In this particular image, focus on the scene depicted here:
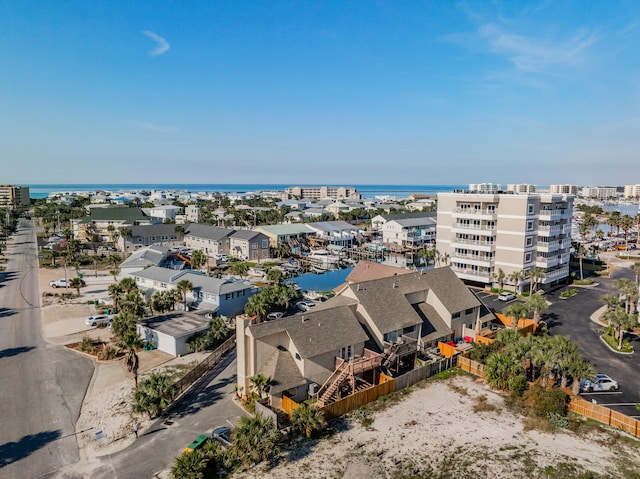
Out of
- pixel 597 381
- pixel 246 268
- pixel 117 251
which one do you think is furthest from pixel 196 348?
pixel 117 251

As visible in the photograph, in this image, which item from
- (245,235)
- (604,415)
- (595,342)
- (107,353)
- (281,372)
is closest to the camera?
(604,415)

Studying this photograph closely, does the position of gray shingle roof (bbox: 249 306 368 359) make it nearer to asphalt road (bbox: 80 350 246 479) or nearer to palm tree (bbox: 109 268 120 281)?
asphalt road (bbox: 80 350 246 479)

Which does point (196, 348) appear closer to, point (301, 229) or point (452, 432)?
point (452, 432)

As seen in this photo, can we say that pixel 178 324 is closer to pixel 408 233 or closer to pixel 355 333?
pixel 355 333

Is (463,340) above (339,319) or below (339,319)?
below

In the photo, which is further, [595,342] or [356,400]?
[595,342]

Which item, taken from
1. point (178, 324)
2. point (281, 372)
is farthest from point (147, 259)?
point (281, 372)
